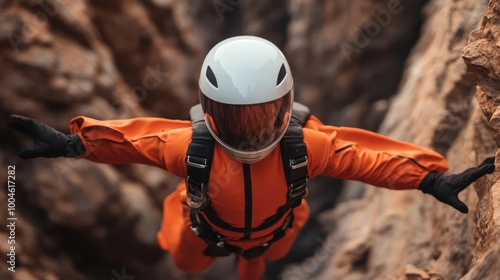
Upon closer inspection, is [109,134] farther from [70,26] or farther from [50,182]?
[70,26]

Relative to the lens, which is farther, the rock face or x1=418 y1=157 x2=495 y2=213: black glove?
the rock face

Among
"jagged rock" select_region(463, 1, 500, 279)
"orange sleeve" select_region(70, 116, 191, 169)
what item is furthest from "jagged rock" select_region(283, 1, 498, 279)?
"orange sleeve" select_region(70, 116, 191, 169)

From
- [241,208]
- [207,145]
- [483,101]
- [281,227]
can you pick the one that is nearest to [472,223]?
[483,101]

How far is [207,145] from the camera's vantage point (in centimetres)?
317

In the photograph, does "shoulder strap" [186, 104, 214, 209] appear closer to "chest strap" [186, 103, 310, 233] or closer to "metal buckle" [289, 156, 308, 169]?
"chest strap" [186, 103, 310, 233]

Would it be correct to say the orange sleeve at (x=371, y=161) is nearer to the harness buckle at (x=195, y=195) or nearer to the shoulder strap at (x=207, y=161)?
the shoulder strap at (x=207, y=161)

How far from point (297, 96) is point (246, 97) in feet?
15.4

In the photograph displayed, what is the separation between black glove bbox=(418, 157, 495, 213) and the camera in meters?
3.02

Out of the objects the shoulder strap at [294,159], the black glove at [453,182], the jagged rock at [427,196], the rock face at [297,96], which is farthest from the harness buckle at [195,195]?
the jagged rock at [427,196]

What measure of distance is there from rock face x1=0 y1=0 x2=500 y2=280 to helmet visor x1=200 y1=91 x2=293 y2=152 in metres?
1.21

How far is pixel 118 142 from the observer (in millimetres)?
3309

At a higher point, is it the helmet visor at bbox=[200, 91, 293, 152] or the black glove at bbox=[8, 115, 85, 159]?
the helmet visor at bbox=[200, 91, 293, 152]

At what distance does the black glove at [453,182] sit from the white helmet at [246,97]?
103 centimetres

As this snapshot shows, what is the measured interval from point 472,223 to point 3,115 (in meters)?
4.27
